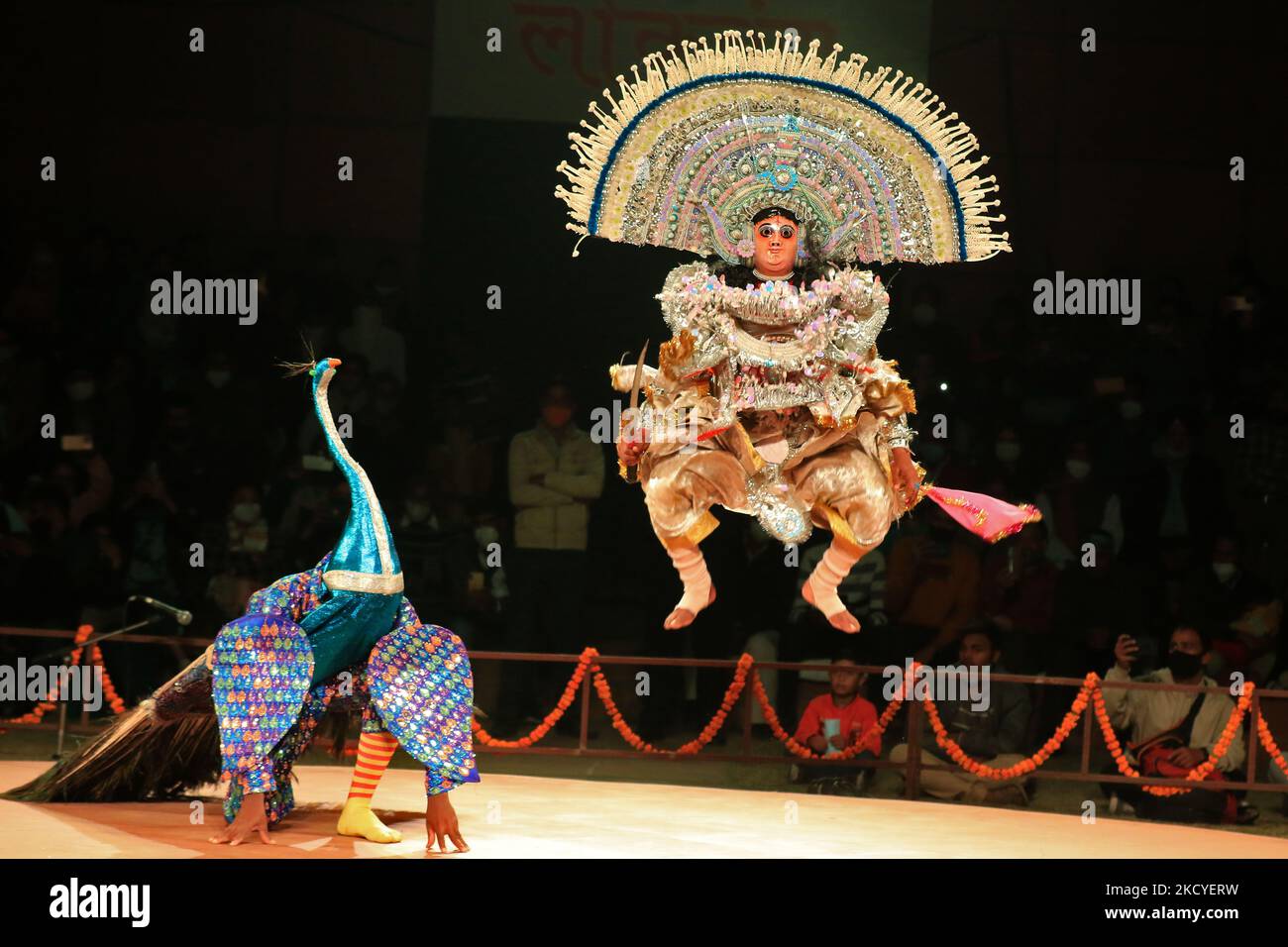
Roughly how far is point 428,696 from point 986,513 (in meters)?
2.05

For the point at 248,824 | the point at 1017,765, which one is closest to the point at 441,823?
the point at 248,824

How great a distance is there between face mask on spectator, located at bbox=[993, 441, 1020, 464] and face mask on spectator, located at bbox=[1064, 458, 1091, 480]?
0.90ft

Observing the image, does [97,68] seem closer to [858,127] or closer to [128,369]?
[128,369]

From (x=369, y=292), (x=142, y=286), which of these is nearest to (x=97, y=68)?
(x=142, y=286)

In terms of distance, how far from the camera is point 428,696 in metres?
6.64

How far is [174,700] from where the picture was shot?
7004 millimetres

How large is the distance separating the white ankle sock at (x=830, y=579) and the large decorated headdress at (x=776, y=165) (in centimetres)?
105

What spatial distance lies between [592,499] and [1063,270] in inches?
106

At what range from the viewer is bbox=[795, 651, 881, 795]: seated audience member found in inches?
343

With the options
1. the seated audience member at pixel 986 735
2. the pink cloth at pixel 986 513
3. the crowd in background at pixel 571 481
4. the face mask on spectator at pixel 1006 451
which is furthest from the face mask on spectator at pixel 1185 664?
the pink cloth at pixel 986 513

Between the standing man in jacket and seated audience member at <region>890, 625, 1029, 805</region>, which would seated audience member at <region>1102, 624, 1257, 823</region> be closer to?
seated audience member at <region>890, 625, 1029, 805</region>

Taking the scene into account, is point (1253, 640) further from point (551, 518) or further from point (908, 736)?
point (551, 518)

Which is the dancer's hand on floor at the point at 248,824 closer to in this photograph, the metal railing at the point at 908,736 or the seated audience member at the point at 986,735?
the metal railing at the point at 908,736

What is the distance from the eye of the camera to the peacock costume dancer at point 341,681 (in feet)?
21.4
